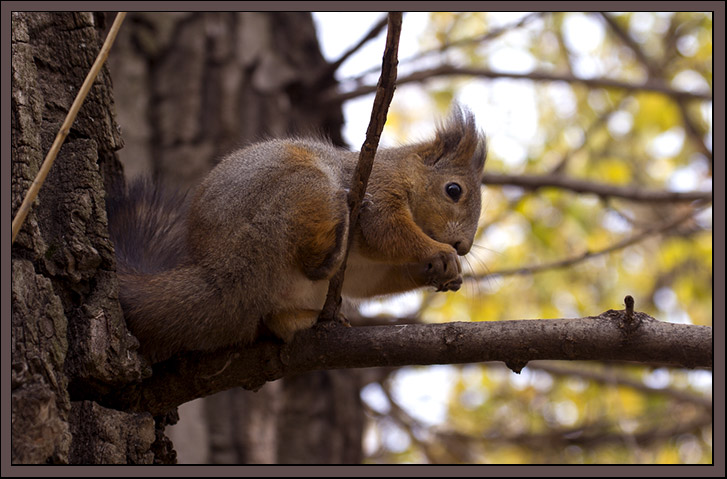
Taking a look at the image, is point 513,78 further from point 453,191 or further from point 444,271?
point 444,271

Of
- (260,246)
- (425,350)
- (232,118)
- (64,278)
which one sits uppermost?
(232,118)

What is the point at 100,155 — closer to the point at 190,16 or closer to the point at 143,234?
the point at 143,234

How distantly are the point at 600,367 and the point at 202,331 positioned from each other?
8.80 feet

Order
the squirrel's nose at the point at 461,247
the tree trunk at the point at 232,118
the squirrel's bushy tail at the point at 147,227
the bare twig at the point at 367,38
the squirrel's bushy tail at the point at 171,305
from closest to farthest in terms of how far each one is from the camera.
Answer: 1. the squirrel's bushy tail at the point at 171,305
2. the squirrel's bushy tail at the point at 147,227
3. the squirrel's nose at the point at 461,247
4. the bare twig at the point at 367,38
5. the tree trunk at the point at 232,118

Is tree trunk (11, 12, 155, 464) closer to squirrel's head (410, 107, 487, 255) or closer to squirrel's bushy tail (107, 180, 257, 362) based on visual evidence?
squirrel's bushy tail (107, 180, 257, 362)

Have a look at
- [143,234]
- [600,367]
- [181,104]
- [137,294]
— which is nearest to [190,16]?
[181,104]

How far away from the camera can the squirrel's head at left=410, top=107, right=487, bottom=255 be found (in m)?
2.25

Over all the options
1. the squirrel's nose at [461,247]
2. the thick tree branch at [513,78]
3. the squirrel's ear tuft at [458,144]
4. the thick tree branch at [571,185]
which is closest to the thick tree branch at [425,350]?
the squirrel's nose at [461,247]

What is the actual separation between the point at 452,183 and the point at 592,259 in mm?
1441

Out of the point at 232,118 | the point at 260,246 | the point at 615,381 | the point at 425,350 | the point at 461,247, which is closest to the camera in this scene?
the point at 425,350

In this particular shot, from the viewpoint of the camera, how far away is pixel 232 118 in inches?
121

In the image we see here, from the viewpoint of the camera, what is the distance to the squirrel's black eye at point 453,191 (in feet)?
7.62

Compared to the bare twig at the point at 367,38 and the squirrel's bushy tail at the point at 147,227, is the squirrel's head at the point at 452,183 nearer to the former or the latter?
the bare twig at the point at 367,38

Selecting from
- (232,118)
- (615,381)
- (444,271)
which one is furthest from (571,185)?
(232,118)
